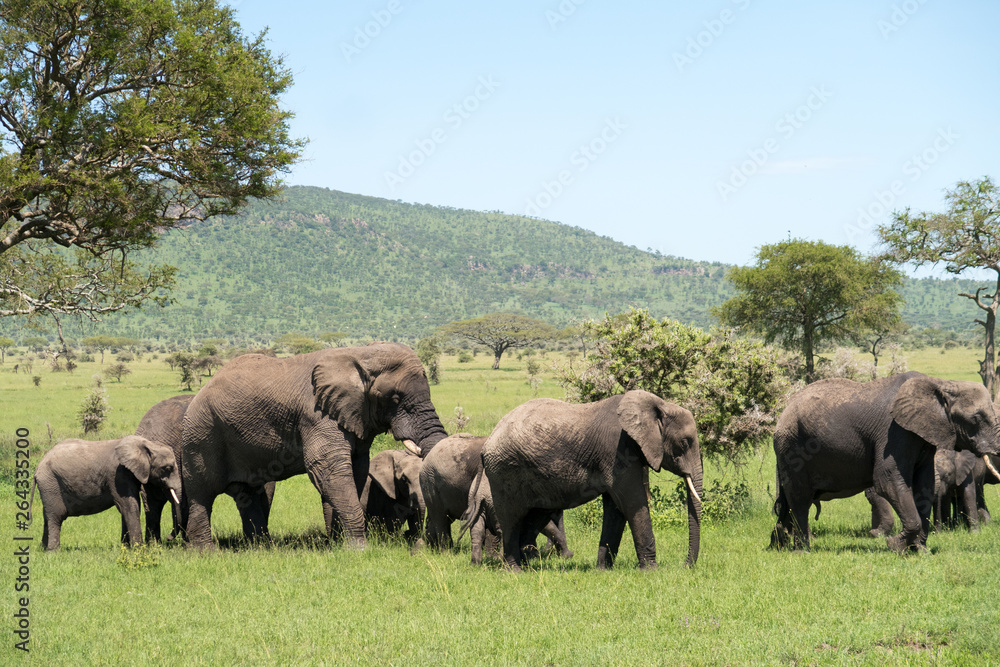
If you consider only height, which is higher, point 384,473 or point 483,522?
point 384,473

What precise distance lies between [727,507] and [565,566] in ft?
18.7

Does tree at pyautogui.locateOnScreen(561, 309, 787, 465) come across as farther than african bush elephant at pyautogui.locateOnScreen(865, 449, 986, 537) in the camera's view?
Yes

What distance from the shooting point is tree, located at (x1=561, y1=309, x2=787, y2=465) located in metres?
17.0

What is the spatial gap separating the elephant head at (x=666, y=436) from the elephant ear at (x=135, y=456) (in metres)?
8.11

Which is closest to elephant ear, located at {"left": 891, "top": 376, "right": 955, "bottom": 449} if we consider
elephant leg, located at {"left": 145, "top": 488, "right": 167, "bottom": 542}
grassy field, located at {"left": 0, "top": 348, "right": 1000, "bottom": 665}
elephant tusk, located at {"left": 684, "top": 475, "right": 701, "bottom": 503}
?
grassy field, located at {"left": 0, "top": 348, "right": 1000, "bottom": 665}

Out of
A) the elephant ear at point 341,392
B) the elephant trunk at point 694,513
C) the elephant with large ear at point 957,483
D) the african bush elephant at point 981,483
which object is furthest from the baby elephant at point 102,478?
the african bush elephant at point 981,483

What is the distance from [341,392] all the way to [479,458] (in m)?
2.38

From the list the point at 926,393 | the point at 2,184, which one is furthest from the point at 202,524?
the point at 926,393

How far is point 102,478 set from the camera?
1445 centimetres

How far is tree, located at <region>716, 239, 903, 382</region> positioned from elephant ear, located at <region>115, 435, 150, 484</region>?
3693cm

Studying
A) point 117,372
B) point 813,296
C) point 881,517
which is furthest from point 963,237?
point 117,372

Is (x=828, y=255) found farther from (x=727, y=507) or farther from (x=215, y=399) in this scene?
(x=215, y=399)

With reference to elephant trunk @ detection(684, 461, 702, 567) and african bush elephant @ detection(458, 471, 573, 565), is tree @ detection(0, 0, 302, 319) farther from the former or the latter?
elephant trunk @ detection(684, 461, 702, 567)

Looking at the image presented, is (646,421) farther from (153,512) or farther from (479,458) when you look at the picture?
(153,512)
